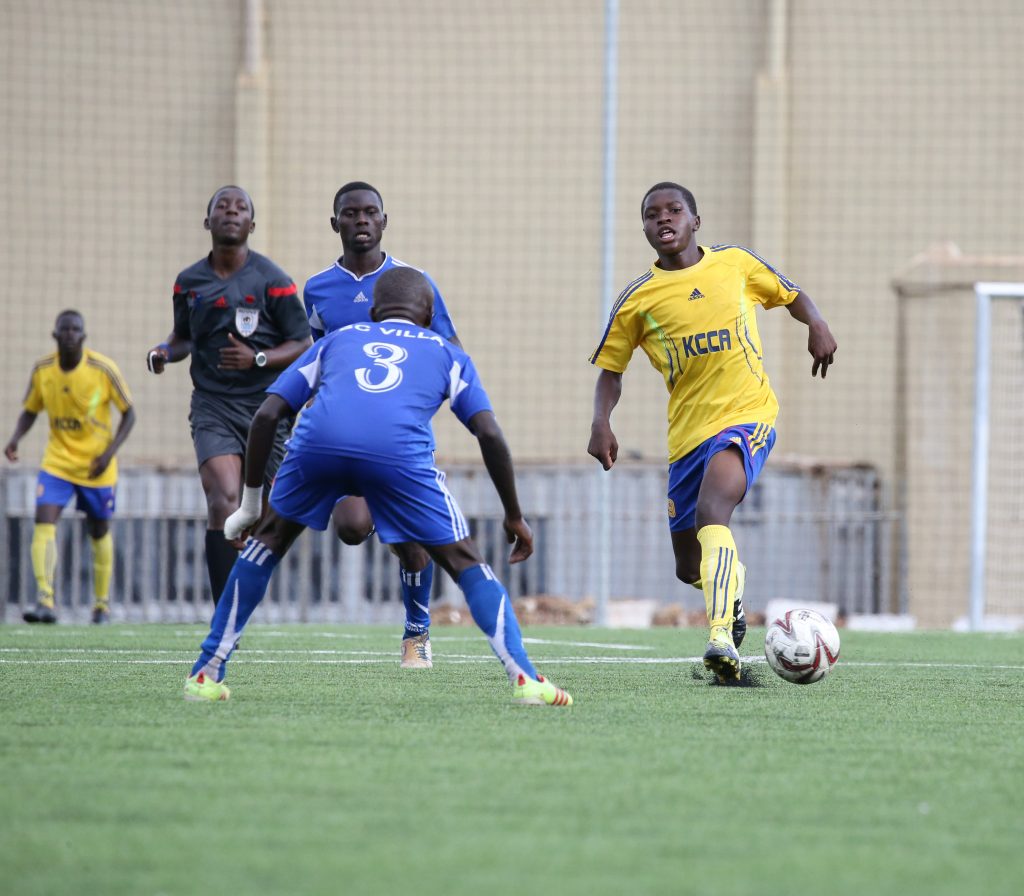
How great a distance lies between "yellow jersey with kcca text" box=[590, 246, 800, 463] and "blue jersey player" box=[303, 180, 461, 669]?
791mm

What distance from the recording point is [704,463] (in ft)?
20.8

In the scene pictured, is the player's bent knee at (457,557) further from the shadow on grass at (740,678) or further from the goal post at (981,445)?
the goal post at (981,445)

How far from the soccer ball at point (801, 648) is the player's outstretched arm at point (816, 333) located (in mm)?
969

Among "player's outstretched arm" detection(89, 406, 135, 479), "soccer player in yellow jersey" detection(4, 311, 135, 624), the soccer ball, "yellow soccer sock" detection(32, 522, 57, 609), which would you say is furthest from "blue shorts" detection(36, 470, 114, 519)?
the soccer ball

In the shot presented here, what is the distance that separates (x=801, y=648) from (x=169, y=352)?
3.65 metres

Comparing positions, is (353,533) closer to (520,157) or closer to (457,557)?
(457,557)

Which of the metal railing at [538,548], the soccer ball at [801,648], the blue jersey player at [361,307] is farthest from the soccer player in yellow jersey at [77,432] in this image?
the soccer ball at [801,648]

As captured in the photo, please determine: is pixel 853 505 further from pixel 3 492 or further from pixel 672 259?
pixel 672 259

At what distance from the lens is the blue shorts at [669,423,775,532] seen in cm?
621

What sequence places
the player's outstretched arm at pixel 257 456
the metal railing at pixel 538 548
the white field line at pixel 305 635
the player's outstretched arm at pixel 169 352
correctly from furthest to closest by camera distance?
the metal railing at pixel 538 548 → the white field line at pixel 305 635 → the player's outstretched arm at pixel 169 352 → the player's outstretched arm at pixel 257 456

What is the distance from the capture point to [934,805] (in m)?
3.43

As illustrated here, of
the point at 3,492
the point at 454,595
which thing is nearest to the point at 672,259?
the point at 454,595

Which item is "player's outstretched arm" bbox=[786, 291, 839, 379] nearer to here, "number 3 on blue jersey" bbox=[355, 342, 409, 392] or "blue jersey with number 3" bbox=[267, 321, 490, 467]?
"blue jersey with number 3" bbox=[267, 321, 490, 467]

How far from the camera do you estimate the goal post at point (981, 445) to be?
40.6ft
